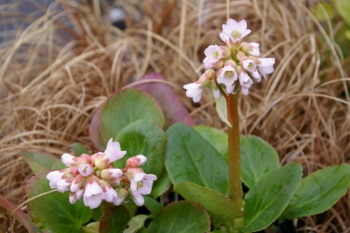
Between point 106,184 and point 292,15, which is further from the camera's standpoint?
point 292,15

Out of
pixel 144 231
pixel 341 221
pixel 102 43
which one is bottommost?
pixel 341 221

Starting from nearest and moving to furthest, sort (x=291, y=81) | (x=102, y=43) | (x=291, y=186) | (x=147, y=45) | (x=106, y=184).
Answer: (x=106, y=184)
(x=291, y=186)
(x=291, y=81)
(x=147, y=45)
(x=102, y=43)

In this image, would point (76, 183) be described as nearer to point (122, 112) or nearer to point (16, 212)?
point (16, 212)

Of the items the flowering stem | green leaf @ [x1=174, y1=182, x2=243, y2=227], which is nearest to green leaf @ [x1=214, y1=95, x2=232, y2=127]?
the flowering stem

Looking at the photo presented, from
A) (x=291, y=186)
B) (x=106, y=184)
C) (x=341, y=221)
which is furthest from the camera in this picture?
(x=341, y=221)

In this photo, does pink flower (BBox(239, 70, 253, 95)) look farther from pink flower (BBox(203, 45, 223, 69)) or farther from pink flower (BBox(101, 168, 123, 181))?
pink flower (BBox(101, 168, 123, 181))

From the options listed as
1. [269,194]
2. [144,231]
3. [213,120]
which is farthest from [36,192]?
[213,120]

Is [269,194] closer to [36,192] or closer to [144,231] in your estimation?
[144,231]

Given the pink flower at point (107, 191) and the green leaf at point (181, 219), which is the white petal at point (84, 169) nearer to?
the pink flower at point (107, 191)
